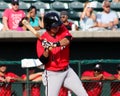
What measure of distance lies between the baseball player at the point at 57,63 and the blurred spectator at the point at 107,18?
3105 millimetres

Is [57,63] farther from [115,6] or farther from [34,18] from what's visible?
[115,6]

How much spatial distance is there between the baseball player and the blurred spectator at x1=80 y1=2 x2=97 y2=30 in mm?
2914

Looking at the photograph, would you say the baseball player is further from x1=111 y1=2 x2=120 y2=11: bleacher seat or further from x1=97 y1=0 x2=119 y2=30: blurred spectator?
x1=111 y1=2 x2=120 y2=11: bleacher seat

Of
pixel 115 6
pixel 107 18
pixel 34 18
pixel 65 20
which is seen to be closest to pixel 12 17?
pixel 34 18

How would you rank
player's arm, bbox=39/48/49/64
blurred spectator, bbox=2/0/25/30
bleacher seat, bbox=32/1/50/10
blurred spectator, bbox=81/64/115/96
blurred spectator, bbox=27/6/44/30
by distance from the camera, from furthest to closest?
bleacher seat, bbox=32/1/50/10, blurred spectator, bbox=27/6/44/30, blurred spectator, bbox=2/0/25/30, blurred spectator, bbox=81/64/115/96, player's arm, bbox=39/48/49/64

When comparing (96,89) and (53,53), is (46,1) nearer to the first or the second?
(96,89)

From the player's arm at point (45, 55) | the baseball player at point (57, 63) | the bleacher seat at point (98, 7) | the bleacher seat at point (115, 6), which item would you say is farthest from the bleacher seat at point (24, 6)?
the player's arm at point (45, 55)

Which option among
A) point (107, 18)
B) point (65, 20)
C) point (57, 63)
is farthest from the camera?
point (107, 18)

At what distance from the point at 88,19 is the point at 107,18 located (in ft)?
1.32

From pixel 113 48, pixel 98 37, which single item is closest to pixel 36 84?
pixel 98 37

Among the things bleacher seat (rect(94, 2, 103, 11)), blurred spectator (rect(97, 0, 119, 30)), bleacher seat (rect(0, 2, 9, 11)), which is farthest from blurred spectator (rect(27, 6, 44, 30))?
bleacher seat (rect(94, 2, 103, 11))

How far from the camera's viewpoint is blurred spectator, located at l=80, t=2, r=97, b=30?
990 cm

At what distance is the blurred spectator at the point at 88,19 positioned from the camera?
9898 mm

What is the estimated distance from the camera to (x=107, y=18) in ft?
33.2
